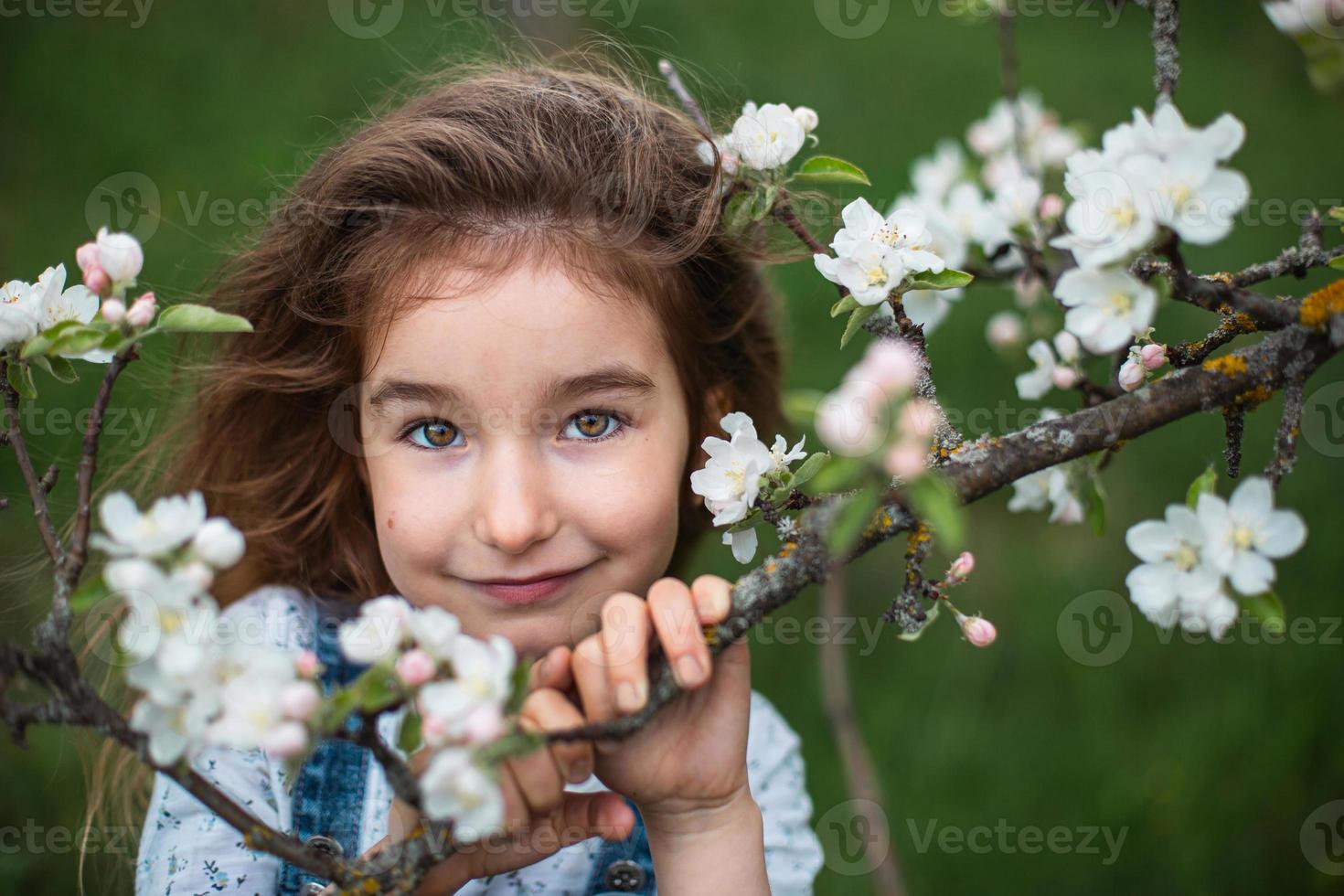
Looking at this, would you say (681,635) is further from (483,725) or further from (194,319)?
(194,319)

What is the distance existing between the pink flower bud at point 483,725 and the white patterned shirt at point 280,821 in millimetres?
759

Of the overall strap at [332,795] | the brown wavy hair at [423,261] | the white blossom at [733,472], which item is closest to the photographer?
the white blossom at [733,472]

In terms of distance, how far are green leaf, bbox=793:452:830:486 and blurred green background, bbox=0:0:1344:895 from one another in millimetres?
467

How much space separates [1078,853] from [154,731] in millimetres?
2281

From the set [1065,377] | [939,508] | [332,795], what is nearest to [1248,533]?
[939,508]

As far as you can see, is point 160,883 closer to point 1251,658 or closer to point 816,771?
point 816,771

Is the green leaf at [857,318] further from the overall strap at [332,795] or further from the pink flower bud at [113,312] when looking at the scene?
the overall strap at [332,795]

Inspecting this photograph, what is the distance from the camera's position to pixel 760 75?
5.48 meters

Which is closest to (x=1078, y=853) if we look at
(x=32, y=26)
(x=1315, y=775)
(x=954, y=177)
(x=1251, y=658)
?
(x=1315, y=775)

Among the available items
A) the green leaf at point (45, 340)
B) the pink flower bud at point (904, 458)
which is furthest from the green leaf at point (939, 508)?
the green leaf at point (45, 340)

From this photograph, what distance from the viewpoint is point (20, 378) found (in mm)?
1252

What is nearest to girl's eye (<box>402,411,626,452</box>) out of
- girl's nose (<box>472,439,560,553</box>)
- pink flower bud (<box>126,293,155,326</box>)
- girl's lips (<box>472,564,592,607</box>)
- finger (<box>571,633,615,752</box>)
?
girl's nose (<box>472,439,560,553</box>)

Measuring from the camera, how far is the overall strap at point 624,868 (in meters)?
1.95

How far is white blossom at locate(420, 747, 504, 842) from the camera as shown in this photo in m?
0.89
